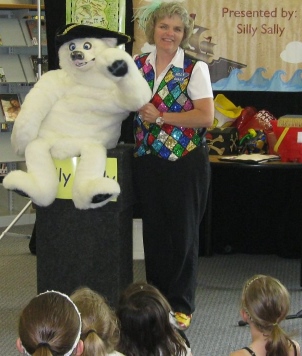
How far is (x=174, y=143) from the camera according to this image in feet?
10.0

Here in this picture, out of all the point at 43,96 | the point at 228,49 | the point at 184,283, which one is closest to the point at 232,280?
the point at 184,283

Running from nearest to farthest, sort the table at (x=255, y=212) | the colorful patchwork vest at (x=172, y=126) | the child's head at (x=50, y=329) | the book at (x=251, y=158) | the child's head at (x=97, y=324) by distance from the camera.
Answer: the child's head at (x=50, y=329)
the child's head at (x=97, y=324)
the colorful patchwork vest at (x=172, y=126)
the book at (x=251, y=158)
the table at (x=255, y=212)

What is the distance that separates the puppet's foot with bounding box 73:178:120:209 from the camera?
2.94 m

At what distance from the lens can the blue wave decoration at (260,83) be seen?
435 cm

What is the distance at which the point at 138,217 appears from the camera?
4.29 m

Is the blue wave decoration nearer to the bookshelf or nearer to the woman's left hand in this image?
the woman's left hand

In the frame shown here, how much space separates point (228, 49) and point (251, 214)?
1011mm

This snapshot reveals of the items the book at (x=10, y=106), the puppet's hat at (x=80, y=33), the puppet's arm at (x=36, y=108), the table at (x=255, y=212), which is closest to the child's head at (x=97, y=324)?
the puppet's arm at (x=36, y=108)

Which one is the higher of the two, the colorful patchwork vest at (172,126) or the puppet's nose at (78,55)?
the puppet's nose at (78,55)

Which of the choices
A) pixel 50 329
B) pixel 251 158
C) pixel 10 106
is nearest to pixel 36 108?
pixel 251 158

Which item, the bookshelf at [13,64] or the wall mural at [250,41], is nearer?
the wall mural at [250,41]

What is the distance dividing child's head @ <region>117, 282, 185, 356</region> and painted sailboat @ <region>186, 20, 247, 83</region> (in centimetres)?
250

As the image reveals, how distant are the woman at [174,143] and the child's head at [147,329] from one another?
3.24ft

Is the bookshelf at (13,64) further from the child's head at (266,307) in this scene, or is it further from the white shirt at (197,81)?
the child's head at (266,307)
